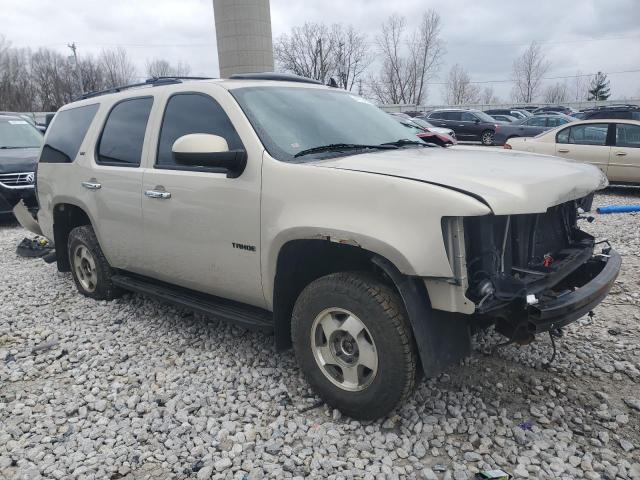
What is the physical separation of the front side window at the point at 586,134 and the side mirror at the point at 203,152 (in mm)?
9633

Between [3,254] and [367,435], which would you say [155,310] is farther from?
[3,254]

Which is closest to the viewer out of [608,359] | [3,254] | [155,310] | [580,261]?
[580,261]

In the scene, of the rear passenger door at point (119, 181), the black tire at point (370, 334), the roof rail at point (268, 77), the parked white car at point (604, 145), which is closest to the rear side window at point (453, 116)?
the parked white car at point (604, 145)

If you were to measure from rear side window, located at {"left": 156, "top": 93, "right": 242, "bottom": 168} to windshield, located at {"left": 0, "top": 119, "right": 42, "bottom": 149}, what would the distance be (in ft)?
24.4

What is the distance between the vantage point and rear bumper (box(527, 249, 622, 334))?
8.07 feet

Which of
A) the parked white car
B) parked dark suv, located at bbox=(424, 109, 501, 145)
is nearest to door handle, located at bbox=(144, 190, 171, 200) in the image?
the parked white car

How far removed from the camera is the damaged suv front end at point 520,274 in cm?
243

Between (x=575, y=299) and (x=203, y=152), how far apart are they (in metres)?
2.18

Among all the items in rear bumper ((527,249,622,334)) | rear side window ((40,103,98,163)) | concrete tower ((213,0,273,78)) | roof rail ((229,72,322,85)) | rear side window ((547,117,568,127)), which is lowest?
rear bumper ((527,249,622,334))

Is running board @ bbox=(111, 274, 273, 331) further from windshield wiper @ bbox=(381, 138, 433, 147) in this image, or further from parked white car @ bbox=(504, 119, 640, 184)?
parked white car @ bbox=(504, 119, 640, 184)

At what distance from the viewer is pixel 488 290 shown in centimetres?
242

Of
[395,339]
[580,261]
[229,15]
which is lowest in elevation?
[395,339]

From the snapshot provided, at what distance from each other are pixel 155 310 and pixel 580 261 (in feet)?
12.0

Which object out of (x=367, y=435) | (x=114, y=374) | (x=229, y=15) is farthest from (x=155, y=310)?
(x=229, y=15)
